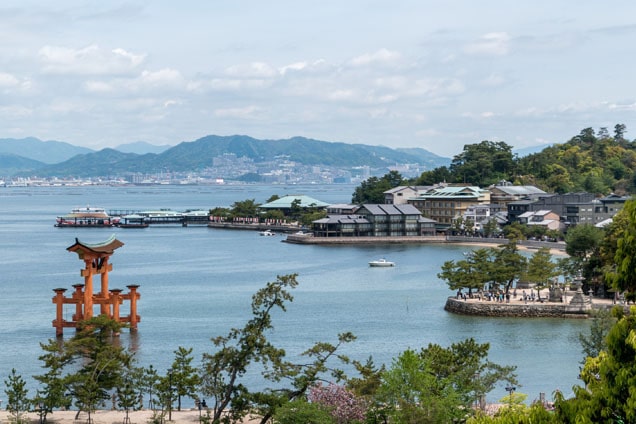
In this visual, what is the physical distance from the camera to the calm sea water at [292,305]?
1056 inches

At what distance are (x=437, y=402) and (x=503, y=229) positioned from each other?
56494 millimetres

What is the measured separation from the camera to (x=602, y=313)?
912 inches

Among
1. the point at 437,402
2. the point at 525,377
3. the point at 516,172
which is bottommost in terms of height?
the point at 525,377

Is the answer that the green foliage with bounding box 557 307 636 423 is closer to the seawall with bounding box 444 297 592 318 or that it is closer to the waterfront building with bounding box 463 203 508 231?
the seawall with bounding box 444 297 592 318

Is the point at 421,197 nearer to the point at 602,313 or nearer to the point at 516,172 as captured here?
the point at 516,172

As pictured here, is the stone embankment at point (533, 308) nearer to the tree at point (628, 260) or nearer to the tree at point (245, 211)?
the tree at point (628, 260)

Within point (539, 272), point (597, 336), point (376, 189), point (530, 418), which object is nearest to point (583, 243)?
point (539, 272)

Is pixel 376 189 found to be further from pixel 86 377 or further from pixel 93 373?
pixel 86 377

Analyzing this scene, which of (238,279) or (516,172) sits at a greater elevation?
(516,172)

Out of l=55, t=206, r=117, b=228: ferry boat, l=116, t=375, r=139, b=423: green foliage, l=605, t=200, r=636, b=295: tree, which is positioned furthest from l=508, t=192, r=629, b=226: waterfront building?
l=605, t=200, r=636, b=295: tree

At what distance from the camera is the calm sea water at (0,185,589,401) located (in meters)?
26.8

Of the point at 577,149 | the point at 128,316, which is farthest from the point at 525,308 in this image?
the point at 577,149

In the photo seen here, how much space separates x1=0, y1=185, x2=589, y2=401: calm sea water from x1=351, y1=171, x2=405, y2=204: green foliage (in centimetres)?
1831

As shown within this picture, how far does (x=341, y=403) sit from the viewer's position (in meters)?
15.3
